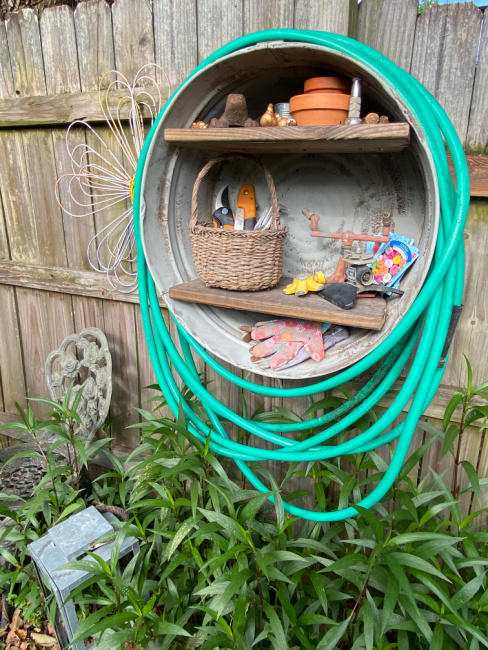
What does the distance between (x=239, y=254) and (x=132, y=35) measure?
934mm

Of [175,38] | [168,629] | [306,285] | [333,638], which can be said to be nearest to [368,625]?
[333,638]

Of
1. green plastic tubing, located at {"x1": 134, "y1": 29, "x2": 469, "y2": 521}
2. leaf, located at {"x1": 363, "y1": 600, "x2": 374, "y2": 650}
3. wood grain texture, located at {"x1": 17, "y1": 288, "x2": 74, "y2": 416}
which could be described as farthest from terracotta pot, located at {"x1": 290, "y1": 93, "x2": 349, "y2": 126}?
wood grain texture, located at {"x1": 17, "y1": 288, "x2": 74, "y2": 416}

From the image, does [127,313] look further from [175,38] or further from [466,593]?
[466,593]

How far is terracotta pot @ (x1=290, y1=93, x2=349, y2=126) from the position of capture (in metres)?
1.04

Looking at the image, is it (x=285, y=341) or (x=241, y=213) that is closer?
(x=285, y=341)

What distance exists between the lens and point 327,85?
1056 millimetres

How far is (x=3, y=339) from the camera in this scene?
2.24m

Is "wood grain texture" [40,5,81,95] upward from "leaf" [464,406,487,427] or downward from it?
upward

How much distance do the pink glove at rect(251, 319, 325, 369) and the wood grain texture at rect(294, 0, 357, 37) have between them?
780 mm

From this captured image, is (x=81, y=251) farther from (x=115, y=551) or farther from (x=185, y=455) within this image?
(x=115, y=551)

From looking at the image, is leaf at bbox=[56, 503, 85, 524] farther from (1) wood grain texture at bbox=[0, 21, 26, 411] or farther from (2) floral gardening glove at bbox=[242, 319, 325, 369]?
(1) wood grain texture at bbox=[0, 21, 26, 411]

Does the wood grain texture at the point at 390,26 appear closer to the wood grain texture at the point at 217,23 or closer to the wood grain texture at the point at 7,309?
the wood grain texture at the point at 217,23

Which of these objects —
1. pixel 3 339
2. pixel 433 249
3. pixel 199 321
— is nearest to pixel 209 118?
pixel 199 321

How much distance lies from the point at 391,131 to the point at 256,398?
3.45 ft
